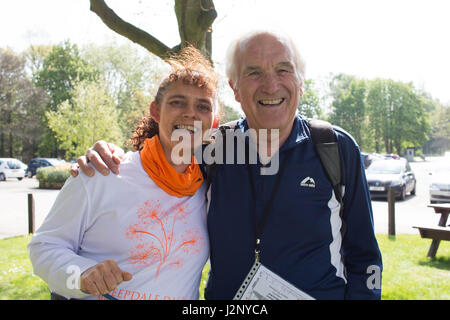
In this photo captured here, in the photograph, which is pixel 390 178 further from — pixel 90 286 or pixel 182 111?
pixel 90 286

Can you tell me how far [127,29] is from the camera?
4863mm

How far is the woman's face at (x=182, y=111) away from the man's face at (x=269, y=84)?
0.28 meters

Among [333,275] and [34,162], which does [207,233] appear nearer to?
[333,275]

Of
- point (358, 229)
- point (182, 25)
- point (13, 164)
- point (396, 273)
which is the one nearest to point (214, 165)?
point (358, 229)

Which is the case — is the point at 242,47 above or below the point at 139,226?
above

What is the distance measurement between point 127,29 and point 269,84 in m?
3.13

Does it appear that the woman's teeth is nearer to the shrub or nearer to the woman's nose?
the woman's nose

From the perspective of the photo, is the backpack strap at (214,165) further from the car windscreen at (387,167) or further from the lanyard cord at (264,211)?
the car windscreen at (387,167)

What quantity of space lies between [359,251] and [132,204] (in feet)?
4.64

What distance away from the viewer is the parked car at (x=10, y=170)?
28172mm

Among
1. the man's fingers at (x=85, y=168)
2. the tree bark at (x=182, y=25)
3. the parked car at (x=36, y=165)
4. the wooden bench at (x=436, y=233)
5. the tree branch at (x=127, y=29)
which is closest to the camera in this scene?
the man's fingers at (x=85, y=168)

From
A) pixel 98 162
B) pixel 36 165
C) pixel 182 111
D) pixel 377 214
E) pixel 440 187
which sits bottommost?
pixel 377 214

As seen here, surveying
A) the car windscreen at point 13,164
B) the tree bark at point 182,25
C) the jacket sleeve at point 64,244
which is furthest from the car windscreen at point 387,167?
the car windscreen at point 13,164
